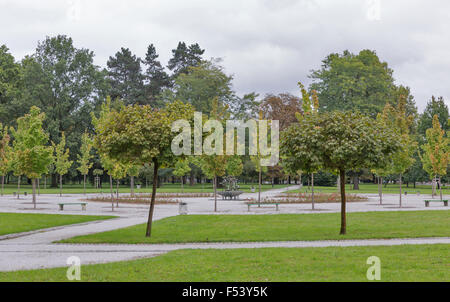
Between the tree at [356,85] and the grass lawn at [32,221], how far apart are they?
146ft

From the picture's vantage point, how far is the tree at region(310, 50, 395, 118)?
58.0m

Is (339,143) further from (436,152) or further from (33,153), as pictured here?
(436,152)

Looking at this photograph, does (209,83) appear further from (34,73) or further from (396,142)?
(396,142)

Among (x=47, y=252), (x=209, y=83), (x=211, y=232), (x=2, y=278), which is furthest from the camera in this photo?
(x=209, y=83)

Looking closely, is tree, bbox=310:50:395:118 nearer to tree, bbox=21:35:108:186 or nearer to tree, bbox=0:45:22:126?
tree, bbox=21:35:108:186

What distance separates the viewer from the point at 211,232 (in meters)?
16.2

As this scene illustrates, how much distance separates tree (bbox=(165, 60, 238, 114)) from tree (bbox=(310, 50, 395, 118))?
16214 mm

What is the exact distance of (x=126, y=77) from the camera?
88625 mm

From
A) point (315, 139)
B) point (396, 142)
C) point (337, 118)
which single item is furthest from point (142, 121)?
point (396, 142)

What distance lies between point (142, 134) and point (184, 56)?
79254 millimetres

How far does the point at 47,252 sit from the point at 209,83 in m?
57.7

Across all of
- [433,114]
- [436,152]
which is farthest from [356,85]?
[436,152]

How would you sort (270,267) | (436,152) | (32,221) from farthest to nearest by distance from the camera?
(436,152), (32,221), (270,267)

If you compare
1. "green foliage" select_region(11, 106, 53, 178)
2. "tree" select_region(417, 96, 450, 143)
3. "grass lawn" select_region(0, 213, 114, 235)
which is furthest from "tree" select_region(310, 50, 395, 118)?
"grass lawn" select_region(0, 213, 114, 235)
